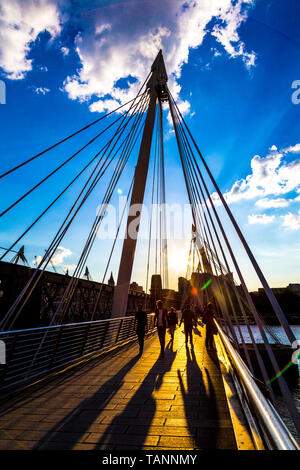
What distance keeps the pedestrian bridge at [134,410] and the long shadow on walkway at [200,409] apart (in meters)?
0.01

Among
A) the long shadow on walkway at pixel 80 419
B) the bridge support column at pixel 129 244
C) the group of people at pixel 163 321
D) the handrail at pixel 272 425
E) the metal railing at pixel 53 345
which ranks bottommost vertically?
the long shadow on walkway at pixel 80 419

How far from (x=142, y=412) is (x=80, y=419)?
0.86m

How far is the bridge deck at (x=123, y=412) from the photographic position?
3018 millimetres

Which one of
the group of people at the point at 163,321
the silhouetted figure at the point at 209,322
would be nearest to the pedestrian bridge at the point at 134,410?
the group of people at the point at 163,321

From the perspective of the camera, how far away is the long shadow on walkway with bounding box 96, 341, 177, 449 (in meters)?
3.01

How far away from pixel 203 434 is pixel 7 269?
1344cm

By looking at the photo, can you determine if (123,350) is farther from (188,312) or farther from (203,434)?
(203,434)

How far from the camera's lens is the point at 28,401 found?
4398 mm

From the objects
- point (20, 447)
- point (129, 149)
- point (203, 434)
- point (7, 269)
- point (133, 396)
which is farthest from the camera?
point (7, 269)

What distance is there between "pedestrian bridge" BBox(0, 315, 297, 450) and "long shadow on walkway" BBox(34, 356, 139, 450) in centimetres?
1

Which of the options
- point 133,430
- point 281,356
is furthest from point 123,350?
point 281,356

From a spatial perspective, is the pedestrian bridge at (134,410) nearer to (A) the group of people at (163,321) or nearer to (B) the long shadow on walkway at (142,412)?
(B) the long shadow on walkway at (142,412)

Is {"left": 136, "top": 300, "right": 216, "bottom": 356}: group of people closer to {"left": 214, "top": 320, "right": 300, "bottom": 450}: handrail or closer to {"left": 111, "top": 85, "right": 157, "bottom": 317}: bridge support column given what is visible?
{"left": 111, "top": 85, "right": 157, "bottom": 317}: bridge support column

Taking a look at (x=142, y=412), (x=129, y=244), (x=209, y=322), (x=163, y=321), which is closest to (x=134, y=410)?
(x=142, y=412)
